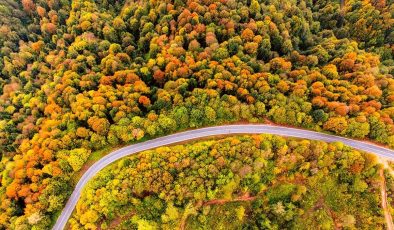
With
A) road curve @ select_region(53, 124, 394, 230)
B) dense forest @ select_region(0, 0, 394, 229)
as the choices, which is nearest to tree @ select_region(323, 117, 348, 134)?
dense forest @ select_region(0, 0, 394, 229)

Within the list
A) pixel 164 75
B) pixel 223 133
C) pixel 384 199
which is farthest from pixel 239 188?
pixel 164 75

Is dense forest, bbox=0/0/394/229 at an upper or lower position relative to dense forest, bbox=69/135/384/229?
upper

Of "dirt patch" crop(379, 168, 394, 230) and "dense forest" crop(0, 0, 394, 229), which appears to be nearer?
"dirt patch" crop(379, 168, 394, 230)

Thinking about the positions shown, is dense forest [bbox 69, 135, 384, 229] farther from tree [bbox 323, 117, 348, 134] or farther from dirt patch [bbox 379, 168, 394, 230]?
tree [bbox 323, 117, 348, 134]

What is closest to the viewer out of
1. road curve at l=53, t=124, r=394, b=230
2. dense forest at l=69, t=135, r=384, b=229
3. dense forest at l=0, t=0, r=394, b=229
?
dense forest at l=69, t=135, r=384, b=229

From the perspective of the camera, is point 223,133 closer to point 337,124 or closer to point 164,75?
point 164,75

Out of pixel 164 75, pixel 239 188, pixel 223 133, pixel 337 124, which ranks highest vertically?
pixel 164 75
